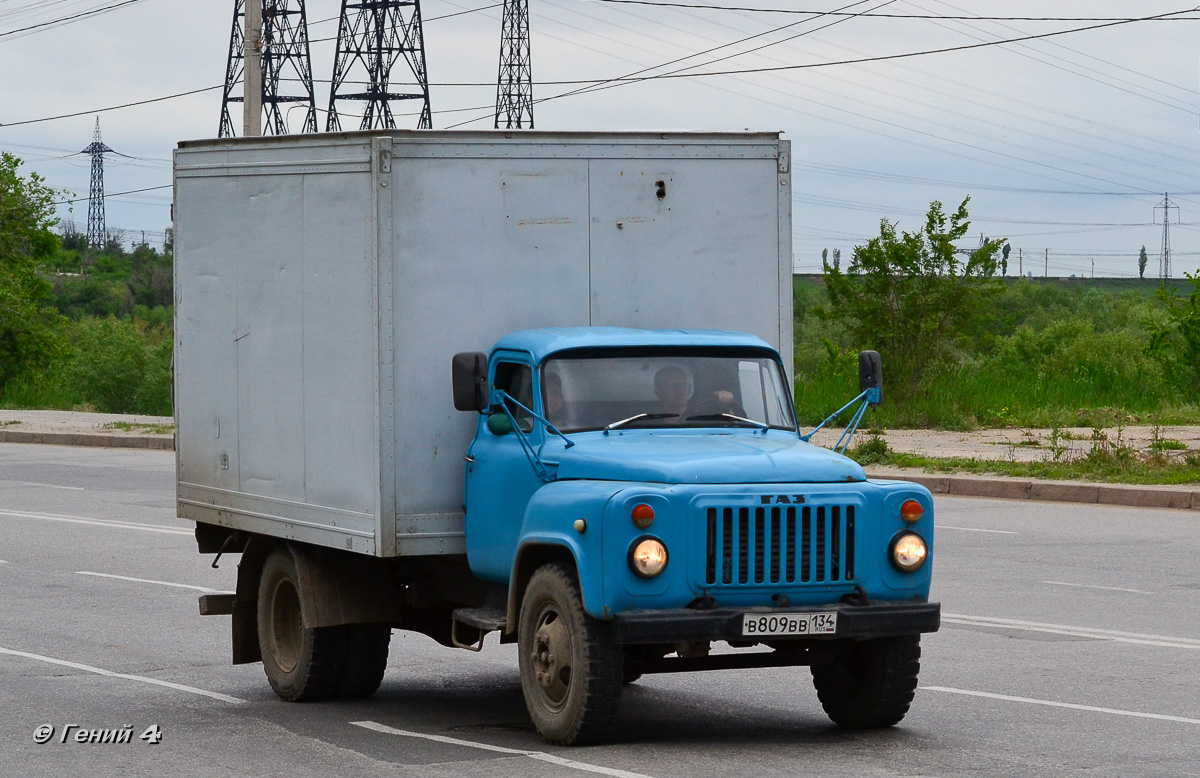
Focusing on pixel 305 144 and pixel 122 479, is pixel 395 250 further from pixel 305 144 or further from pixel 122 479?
pixel 122 479

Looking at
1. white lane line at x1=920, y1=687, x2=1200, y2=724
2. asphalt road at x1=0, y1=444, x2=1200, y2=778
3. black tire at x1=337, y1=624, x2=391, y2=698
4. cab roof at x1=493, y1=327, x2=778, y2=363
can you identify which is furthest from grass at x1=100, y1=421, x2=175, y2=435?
white lane line at x1=920, y1=687, x2=1200, y2=724

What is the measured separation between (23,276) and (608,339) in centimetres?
4209

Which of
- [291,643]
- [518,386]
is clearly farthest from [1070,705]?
[291,643]

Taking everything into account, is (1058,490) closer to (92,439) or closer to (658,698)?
(658,698)

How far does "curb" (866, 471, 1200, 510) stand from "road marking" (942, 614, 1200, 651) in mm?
6793

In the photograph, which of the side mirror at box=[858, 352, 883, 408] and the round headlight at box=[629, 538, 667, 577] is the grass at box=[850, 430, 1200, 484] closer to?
the side mirror at box=[858, 352, 883, 408]

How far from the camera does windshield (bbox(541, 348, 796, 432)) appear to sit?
25.0ft

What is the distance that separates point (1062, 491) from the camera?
62.4ft

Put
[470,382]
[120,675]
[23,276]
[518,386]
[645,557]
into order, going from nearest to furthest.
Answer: [645,557], [470,382], [518,386], [120,675], [23,276]

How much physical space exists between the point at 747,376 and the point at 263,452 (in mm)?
2801

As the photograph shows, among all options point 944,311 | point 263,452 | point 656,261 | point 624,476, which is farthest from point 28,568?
point 944,311

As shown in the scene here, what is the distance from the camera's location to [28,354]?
45812 mm

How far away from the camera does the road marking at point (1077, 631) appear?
9909mm

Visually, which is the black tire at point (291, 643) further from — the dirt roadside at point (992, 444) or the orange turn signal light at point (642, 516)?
the dirt roadside at point (992, 444)
